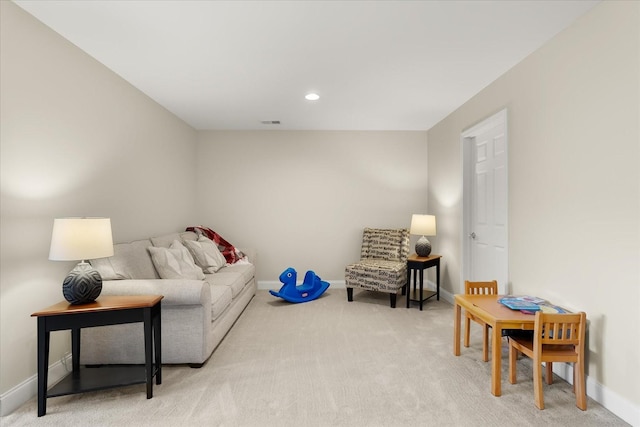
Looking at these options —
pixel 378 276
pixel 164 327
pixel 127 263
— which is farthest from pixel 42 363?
pixel 378 276

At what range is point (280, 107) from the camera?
4.37m

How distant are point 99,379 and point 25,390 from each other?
41 centimetres

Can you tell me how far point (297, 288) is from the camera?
190 inches

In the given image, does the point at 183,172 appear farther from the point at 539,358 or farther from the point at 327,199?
the point at 539,358

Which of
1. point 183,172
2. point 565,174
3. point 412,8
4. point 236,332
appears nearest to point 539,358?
point 565,174

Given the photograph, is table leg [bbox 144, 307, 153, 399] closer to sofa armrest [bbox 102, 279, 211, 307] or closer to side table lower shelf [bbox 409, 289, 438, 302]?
sofa armrest [bbox 102, 279, 211, 307]

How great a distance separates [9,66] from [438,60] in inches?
117

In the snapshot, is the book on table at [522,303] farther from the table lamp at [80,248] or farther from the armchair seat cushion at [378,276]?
the table lamp at [80,248]

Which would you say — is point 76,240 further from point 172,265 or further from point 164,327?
point 172,265

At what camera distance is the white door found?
138 inches

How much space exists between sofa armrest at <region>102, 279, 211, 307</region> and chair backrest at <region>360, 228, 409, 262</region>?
3079mm

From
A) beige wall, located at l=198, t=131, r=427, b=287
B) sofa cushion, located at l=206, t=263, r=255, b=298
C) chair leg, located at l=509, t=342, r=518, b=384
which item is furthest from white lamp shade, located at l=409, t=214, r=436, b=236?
chair leg, located at l=509, t=342, r=518, b=384

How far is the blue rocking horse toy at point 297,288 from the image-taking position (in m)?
4.74

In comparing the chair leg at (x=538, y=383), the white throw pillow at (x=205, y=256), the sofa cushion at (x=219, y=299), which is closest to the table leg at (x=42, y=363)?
the sofa cushion at (x=219, y=299)
